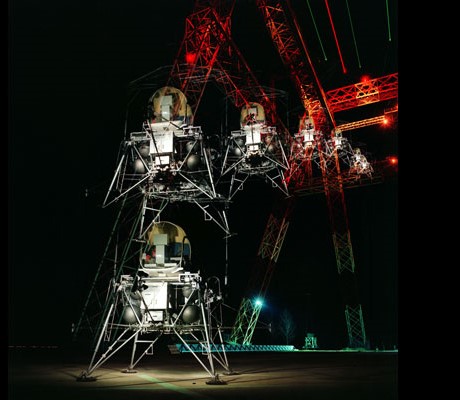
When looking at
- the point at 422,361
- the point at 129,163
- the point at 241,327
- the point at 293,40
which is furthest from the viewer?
the point at 241,327

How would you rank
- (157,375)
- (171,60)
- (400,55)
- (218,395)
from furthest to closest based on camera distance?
(171,60), (157,375), (218,395), (400,55)

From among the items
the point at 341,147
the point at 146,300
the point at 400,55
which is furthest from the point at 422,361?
the point at 341,147

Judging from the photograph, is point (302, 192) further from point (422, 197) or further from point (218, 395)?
point (422, 197)

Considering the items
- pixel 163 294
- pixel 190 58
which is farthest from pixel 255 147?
pixel 163 294

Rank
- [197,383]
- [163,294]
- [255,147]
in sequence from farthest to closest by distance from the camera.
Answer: [255,147] → [163,294] → [197,383]

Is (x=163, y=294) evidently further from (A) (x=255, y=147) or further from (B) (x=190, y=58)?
(B) (x=190, y=58)

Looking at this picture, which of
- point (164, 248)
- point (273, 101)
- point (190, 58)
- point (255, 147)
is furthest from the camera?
point (273, 101)

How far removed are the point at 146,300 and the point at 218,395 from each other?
7.37 meters

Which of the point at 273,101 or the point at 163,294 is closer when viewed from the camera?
the point at 163,294

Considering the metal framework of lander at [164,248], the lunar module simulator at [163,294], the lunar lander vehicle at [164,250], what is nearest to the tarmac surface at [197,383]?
the metal framework of lander at [164,248]

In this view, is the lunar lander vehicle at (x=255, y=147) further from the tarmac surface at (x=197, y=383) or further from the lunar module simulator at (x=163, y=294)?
the tarmac surface at (x=197, y=383)

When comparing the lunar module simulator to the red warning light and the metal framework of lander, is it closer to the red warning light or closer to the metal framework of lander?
the metal framework of lander

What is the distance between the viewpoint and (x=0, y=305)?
10141 mm

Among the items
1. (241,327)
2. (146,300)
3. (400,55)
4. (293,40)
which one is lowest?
(241,327)
